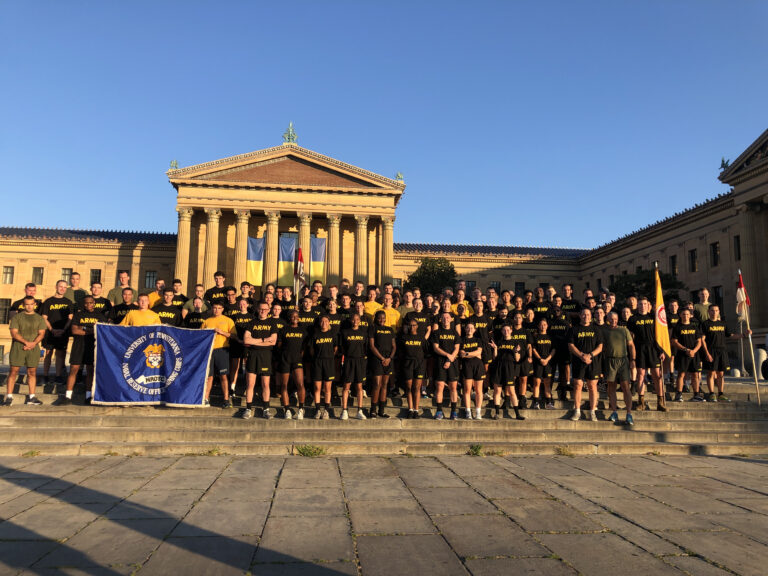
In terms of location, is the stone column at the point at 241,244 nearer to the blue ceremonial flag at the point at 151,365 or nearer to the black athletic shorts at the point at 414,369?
the blue ceremonial flag at the point at 151,365

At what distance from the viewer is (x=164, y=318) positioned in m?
11.1

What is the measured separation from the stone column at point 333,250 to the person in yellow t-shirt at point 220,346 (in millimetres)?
36784

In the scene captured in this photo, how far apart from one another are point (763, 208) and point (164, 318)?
137 feet

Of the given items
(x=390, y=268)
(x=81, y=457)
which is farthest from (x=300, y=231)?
(x=81, y=457)

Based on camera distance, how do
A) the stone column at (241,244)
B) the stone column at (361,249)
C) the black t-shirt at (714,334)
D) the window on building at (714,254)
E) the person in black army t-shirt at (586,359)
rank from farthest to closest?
the stone column at (361,249) → the stone column at (241,244) → the window on building at (714,254) → the black t-shirt at (714,334) → the person in black army t-shirt at (586,359)

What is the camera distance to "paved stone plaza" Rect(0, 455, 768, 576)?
13.0ft

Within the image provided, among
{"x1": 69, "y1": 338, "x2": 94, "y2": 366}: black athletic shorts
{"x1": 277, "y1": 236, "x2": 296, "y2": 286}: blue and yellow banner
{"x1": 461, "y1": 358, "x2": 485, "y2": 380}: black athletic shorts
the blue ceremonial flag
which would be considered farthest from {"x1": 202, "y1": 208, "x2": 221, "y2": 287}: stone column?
{"x1": 461, "y1": 358, "x2": 485, "y2": 380}: black athletic shorts

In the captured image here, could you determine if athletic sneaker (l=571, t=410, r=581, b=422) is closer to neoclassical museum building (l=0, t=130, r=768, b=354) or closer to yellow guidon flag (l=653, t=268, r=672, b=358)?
yellow guidon flag (l=653, t=268, r=672, b=358)

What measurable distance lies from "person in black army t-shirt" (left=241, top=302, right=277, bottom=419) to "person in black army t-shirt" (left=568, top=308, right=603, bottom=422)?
20.0 feet

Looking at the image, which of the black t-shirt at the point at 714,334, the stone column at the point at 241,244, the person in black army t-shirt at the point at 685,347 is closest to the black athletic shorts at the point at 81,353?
the person in black army t-shirt at the point at 685,347

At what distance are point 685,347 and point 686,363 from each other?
15.8 inches

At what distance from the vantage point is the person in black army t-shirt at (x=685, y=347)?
1190cm

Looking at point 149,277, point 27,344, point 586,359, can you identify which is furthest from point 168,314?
point 149,277

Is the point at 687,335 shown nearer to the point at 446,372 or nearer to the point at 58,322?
the point at 446,372
